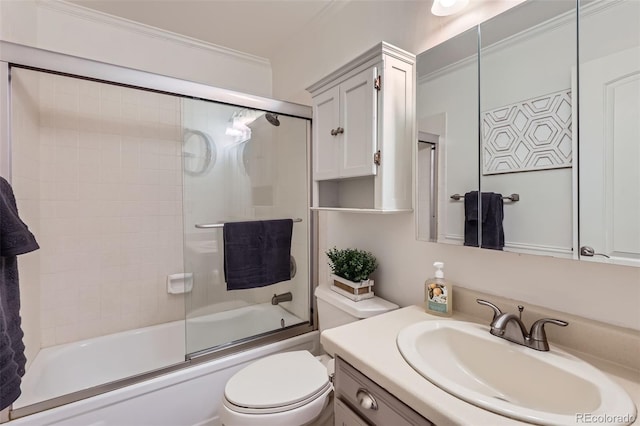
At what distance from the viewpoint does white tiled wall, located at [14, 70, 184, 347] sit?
5.85 ft

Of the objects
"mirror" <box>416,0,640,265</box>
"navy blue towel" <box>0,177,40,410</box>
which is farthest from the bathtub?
"mirror" <box>416,0,640,265</box>

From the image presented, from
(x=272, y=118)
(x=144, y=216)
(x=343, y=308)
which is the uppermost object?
(x=272, y=118)

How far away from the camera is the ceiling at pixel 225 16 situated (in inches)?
69.4

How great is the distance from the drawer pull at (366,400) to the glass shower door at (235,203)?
42.9 inches

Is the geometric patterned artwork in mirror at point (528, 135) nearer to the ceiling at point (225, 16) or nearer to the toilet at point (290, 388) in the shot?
the toilet at point (290, 388)

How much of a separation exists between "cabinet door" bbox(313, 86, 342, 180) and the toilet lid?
0.92 meters

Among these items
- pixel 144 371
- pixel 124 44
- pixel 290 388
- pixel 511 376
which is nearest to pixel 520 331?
pixel 511 376

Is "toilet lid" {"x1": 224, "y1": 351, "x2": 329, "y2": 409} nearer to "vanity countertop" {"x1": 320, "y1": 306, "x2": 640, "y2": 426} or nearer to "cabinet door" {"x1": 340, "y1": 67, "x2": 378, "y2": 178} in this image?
"vanity countertop" {"x1": 320, "y1": 306, "x2": 640, "y2": 426}

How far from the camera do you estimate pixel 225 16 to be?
188 centimetres

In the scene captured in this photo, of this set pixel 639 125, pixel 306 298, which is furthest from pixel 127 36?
pixel 639 125

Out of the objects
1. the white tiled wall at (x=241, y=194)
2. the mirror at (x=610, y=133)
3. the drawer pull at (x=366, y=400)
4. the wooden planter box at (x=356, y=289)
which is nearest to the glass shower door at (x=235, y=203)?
the white tiled wall at (x=241, y=194)

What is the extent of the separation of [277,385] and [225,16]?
215cm

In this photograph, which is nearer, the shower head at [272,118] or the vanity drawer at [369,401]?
the vanity drawer at [369,401]

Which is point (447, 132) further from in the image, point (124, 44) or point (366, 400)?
point (124, 44)
